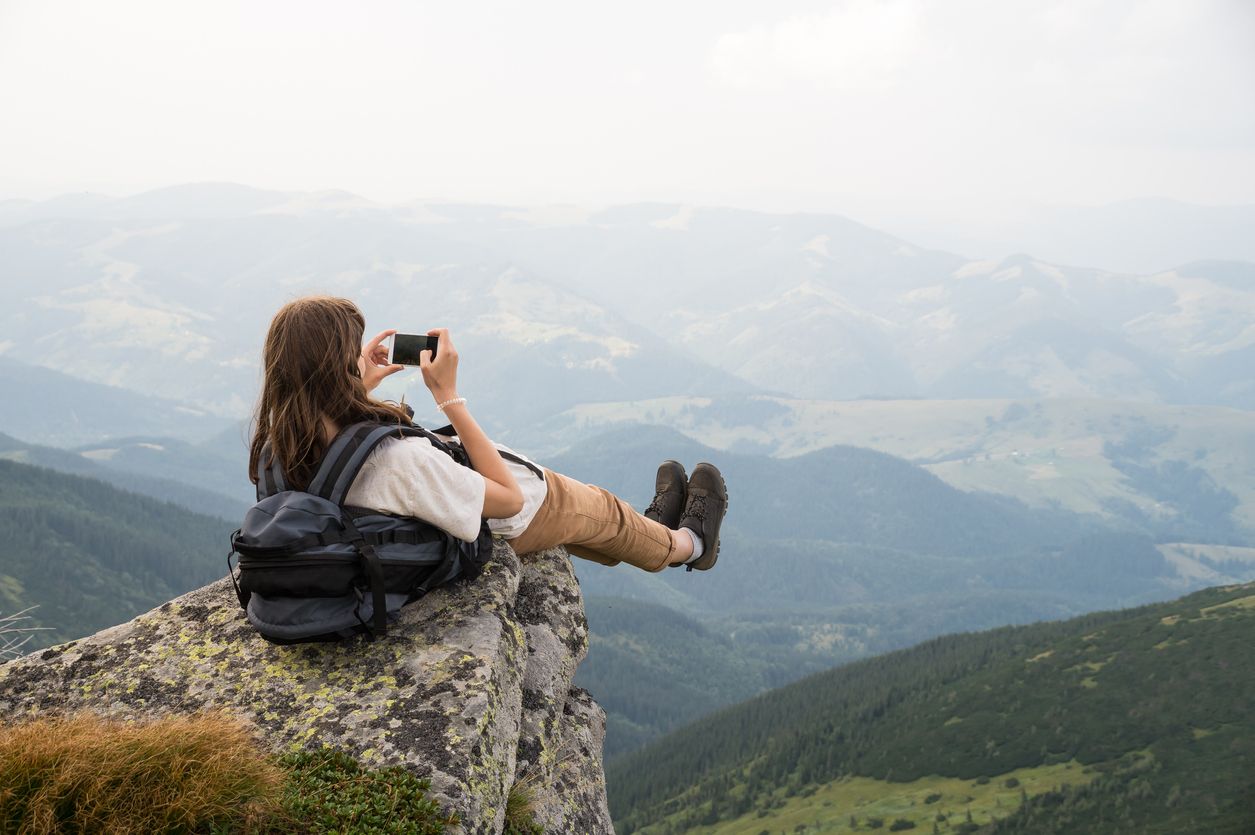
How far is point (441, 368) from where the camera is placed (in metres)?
8.73

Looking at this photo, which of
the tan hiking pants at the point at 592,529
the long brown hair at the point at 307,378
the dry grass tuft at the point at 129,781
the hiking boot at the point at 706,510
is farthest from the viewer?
the hiking boot at the point at 706,510

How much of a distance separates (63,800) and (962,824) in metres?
114

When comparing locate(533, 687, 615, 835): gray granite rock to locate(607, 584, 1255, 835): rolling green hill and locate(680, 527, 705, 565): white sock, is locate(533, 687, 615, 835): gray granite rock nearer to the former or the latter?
locate(680, 527, 705, 565): white sock

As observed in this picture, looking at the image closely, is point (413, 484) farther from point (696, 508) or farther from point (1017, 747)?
point (1017, 747)

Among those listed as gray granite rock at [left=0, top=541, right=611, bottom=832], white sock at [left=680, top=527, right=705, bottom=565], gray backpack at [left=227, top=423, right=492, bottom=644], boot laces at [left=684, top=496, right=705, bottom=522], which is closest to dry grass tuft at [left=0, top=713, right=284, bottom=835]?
gray granite rock at [left=0, top=541, right=611, bottom=832]

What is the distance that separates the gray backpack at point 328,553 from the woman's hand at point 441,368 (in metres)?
0.53

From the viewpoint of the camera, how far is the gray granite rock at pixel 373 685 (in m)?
7.25

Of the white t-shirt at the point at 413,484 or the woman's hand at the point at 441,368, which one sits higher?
the woman's hand at the point at 441,368

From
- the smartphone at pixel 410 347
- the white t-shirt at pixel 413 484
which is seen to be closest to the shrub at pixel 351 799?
the white t-shirt at pixel 413 484

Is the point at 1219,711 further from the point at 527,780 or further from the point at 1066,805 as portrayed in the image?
the point at 527,780

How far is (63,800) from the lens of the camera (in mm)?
5801

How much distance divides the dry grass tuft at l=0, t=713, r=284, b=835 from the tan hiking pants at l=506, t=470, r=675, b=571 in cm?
444

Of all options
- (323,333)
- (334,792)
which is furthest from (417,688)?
(323,333)

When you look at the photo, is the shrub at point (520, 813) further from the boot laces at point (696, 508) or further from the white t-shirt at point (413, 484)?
the boot laces at point (696, 508)
